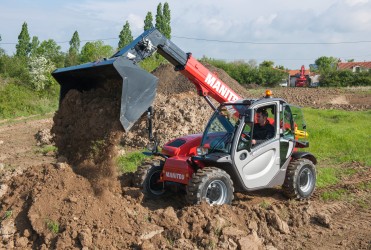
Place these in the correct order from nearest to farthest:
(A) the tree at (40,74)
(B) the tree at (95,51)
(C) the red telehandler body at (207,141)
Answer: (C) the red telehandler body at (207,141) → (A) the tree at (40,74) → (B) the tree at (95,51)

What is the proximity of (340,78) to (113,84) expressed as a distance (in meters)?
42.1

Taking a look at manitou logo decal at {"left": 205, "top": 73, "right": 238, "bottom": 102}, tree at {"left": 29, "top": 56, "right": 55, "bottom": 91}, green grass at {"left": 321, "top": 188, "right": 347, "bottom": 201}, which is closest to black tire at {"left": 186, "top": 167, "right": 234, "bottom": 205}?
manitou logo decal at {"left": 205, "top": 73, "right": 238, "bottom": 102}

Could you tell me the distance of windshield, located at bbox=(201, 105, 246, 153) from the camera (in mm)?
8180

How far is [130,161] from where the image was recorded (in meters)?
12.4

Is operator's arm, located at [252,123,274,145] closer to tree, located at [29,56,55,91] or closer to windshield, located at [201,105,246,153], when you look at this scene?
windshield, located at [201,105,246,153]

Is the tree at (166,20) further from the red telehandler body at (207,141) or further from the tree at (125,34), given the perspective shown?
the red telehandler body at (207,141)

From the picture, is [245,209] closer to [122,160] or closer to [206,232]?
[206,232]

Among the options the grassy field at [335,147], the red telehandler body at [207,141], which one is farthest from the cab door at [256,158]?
the grassy field at [335,147]

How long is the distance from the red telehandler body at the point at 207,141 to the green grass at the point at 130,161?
9.07 feet

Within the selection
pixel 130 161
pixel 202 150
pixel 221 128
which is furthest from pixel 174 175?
pixel 130 161

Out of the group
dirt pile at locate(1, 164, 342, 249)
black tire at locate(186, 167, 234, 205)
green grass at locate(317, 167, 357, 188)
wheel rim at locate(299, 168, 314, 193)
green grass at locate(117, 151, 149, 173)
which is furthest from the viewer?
green grass at locate(117, 151, 149, 173)

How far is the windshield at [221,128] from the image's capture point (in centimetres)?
818

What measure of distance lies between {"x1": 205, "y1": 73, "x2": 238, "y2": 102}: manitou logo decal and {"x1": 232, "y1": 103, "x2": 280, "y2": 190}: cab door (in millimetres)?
782

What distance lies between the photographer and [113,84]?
7.75 meters
